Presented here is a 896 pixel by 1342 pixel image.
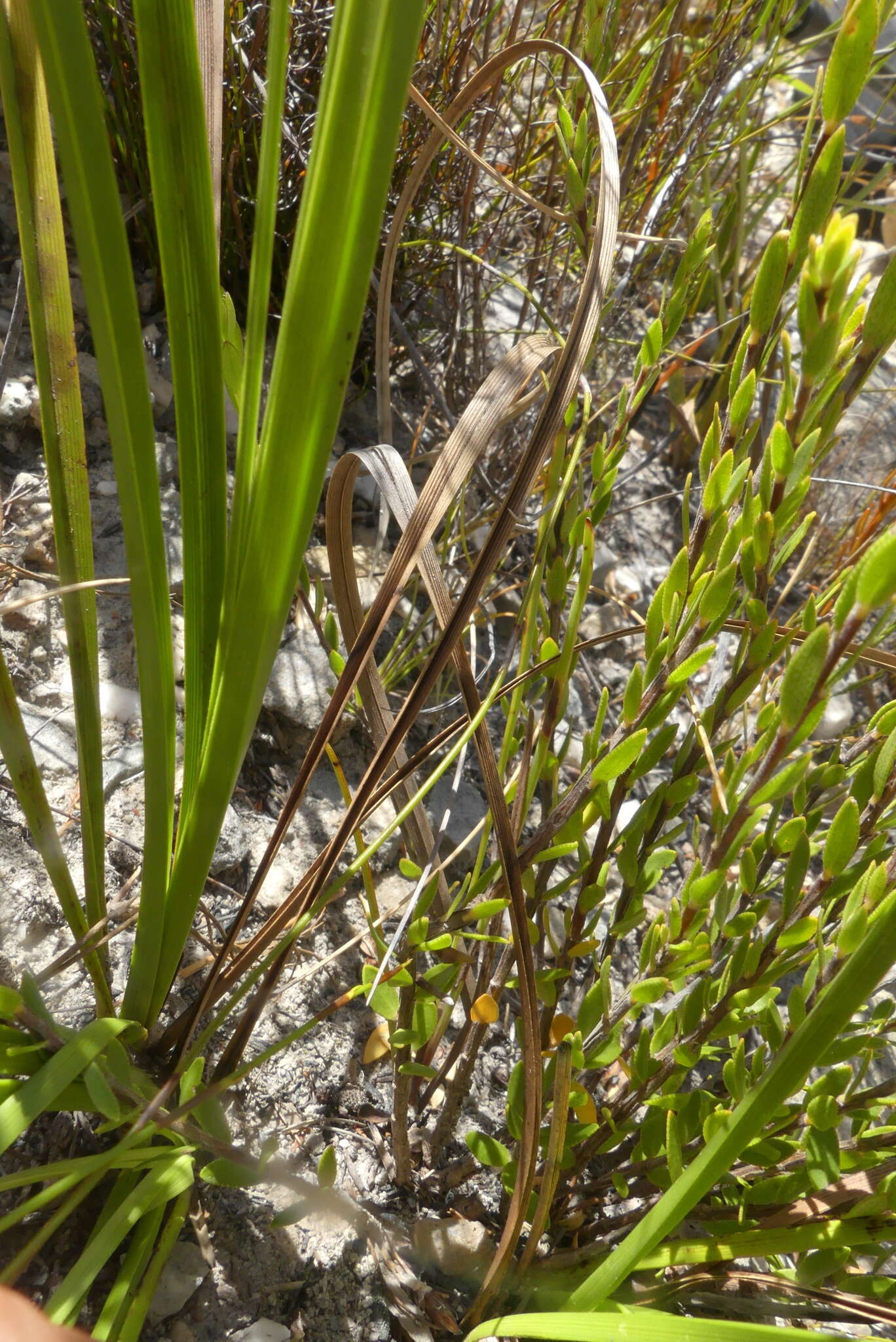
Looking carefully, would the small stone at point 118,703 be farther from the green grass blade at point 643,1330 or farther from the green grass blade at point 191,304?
the green grass blade at point 643,1330

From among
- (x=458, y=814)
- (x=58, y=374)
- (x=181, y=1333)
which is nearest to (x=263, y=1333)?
(x=181, y=1333)

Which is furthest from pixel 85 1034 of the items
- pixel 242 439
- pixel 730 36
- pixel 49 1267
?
pixel 730 36

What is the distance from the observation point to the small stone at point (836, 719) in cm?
135

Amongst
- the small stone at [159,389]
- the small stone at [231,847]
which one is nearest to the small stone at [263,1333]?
the small stone at [231,847]

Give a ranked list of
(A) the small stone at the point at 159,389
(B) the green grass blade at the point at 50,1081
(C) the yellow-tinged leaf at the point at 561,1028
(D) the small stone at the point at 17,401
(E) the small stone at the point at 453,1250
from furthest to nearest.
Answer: (A) the small stone at the point at 159,389, (D) the small stone at the point at 17,401, (E) the small stone at the point at 453,1250, (C) the yellow-tinged leaf at the point at 561,1028, (B) the green grass blade at the point at 50,1081

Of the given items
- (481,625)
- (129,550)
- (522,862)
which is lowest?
(481,625)

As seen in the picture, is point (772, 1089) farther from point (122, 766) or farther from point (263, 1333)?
point (122, 766)


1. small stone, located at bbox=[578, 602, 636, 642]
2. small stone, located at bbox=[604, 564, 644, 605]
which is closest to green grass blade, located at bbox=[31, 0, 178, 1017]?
small stone, located at bbox=[578, 602, 636, 642]

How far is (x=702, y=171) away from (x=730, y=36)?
0.80 feet

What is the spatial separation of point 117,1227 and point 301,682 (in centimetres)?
55

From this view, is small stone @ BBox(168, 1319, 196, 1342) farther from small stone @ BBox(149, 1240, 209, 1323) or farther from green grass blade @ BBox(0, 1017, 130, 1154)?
green grass blade @ BBox(0, 1017, 130, 1154)

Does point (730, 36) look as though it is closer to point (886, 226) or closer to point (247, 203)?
point (247, 203)

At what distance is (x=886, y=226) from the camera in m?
2.35

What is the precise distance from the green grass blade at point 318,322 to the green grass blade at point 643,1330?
32cm
